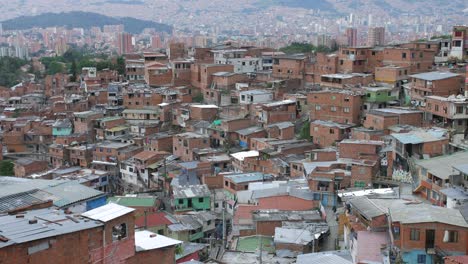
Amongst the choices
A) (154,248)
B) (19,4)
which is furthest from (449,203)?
(19,4)

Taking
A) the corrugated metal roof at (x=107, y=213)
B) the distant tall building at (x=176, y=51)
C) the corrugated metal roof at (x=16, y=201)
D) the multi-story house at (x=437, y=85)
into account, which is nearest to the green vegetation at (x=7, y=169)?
the corrugated metal roof at (x=16, y=201)

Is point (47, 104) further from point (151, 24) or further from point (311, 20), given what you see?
point (311, 20)

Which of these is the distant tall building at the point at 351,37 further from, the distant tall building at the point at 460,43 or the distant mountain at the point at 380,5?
the distant mountain at the point at 380,5

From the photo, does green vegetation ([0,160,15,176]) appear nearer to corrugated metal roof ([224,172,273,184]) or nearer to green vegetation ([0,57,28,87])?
corrugated metal roof ([224,172,273,184])

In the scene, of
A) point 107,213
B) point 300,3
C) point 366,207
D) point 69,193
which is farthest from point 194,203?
point 300,3

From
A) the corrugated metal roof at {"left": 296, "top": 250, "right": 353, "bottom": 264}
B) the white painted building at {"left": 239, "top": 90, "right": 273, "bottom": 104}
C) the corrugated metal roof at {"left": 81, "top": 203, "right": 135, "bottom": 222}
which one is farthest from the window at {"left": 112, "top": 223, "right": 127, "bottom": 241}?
the white painted building at {"left": 239, "top": 90, "right": 273, "bottom": 104}

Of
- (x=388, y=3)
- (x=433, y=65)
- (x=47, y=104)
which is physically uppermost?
(x=388, y=3)
